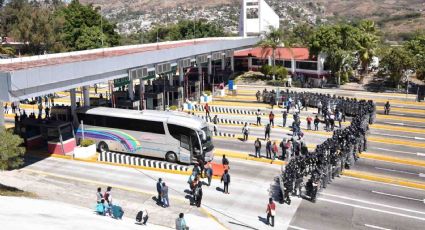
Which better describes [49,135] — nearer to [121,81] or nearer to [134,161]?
[134,161]

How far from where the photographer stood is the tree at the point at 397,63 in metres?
50.8

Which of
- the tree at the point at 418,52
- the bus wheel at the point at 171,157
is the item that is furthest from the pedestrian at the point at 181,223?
the tree at the point at 418,52

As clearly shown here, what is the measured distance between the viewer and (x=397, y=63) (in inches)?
2026

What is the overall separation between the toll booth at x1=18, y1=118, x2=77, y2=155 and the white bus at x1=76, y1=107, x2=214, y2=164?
0.85 m

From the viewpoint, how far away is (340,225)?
19250mm

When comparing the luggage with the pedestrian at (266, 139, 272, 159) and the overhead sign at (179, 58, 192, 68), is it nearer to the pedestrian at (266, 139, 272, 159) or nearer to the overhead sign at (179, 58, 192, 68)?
the pedestrian at (266, 139, 272, 159)

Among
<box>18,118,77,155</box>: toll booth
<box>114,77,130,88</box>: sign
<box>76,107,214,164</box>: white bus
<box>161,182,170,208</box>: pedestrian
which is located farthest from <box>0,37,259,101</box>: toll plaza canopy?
<box>161,182,170,208</box>: pedestrian

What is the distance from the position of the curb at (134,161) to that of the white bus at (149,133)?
60 centimetres

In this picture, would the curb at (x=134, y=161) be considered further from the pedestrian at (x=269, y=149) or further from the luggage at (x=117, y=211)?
the luggage at (x=117, y=211)

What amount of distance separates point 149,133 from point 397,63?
36.2 meters

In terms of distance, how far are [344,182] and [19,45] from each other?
81071 millimetres

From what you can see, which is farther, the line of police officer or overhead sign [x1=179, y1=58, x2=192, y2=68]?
overhead sign [x1=179, y1=58, x2=192, y2=68]

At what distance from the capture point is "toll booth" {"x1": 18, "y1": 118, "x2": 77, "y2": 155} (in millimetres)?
28594

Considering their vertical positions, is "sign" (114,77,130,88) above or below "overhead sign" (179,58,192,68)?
below
